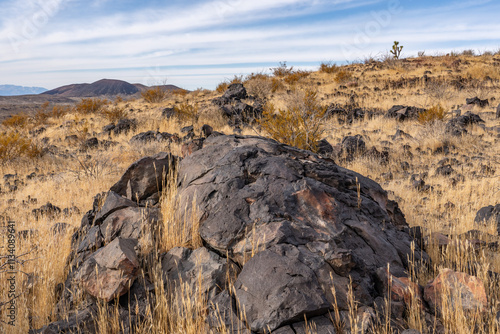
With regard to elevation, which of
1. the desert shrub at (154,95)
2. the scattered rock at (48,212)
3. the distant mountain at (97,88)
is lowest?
the scattered rock at (48,212)

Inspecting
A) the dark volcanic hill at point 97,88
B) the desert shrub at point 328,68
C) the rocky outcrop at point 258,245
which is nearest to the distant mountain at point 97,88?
the dark volcanic hill at point 97,88

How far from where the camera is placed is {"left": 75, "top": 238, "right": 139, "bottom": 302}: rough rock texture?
3141 millimetres

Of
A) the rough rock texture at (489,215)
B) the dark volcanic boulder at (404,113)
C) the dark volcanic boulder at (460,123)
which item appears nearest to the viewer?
the rough rock texture at (489,215)

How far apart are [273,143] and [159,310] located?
2867 millimetres

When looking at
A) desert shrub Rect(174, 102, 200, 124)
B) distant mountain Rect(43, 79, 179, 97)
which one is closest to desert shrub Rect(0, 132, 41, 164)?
desert shrub Rect(174, 102, 200, 124)

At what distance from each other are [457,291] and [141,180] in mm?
4166

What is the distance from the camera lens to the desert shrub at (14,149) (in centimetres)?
1143

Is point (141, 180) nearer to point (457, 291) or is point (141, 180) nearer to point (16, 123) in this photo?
point (457, 291)

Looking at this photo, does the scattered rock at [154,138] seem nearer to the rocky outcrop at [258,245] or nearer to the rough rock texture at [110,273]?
the rocky outcrop at [258,245]

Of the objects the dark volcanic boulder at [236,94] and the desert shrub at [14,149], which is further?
the dark volcanic boulder at [236,94]

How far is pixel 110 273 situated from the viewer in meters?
3.23

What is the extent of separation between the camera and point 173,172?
5184mm

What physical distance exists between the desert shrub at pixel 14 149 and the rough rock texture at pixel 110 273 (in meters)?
10.5

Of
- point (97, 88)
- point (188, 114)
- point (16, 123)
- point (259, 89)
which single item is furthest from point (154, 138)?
point (97, 88)
